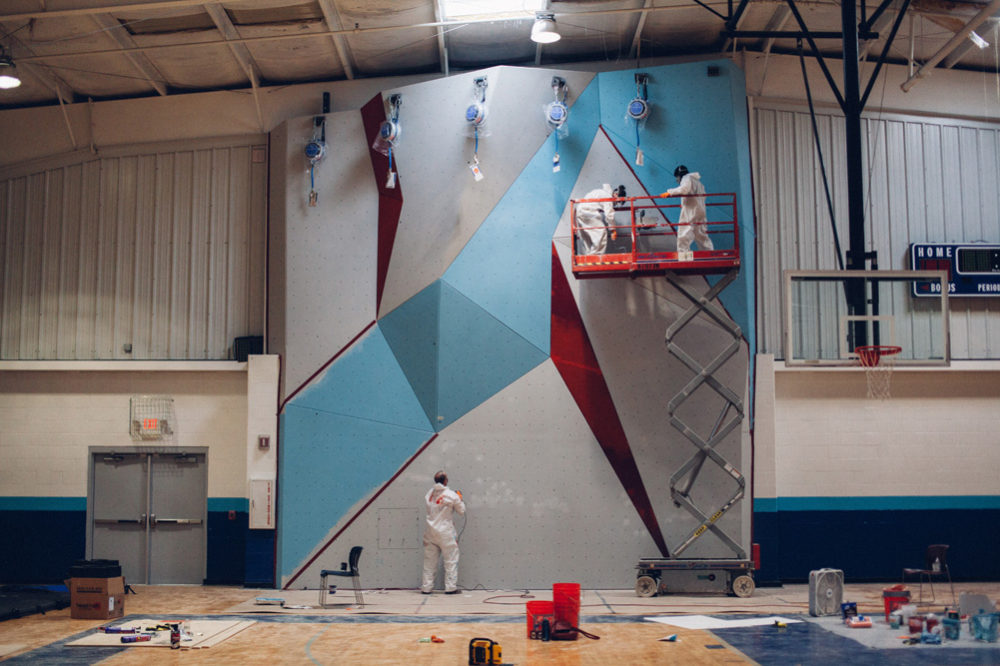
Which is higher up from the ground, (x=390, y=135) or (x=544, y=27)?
(x=544, y=27)

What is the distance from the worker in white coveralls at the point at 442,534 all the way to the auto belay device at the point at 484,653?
5.00m

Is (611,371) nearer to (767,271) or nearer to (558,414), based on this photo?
(558,414)

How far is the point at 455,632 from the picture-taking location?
1212 cm

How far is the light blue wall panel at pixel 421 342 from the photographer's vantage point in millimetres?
15992

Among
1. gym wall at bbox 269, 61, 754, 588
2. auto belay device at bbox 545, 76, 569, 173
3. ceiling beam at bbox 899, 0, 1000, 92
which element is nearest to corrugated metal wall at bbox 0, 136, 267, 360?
gym wall at bbox 269, 61, 754, 588

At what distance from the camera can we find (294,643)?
1160 cm

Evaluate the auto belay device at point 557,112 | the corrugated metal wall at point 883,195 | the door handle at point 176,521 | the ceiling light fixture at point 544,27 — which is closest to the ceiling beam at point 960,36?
the corrugated metal wall at point 883,195

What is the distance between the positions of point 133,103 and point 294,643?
11.6 meters

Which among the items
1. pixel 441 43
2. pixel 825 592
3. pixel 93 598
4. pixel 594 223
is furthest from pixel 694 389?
pixel 93 598

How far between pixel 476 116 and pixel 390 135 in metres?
1.58

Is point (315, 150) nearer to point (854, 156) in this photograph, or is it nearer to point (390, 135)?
point (390, 135)

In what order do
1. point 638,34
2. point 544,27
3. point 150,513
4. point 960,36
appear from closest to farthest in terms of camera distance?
1. point 544,27
2. point 960,36
3. point 638,34
4. point 150,513

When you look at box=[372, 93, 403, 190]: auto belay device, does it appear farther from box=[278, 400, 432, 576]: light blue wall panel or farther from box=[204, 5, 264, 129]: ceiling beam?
box=[278, 400, 432, 576]: light blue wall panel

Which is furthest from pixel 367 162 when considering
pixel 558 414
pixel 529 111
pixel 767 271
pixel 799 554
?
pixel 799 554
